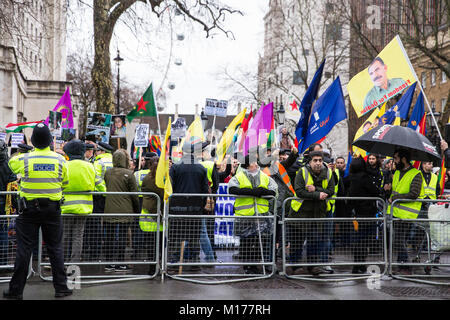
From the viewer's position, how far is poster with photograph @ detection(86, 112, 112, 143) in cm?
1370

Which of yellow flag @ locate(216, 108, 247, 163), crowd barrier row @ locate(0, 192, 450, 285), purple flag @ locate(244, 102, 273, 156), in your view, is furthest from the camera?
yellow flag @ locate(216, 108, 247, 163)

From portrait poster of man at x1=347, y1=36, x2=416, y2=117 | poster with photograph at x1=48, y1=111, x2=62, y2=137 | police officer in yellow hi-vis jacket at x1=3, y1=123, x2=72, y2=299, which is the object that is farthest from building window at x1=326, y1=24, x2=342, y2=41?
police officer in yellow hi-vis jacket at x1=3, y1=123, x2=72, y2=299

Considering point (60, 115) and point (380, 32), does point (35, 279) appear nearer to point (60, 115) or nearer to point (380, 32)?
point (60, 115)

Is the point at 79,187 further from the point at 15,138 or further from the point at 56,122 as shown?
the point at 15,138

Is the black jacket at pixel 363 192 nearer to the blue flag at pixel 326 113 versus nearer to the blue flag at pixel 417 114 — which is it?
the blue flag at pixel 326 113

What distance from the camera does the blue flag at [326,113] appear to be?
9586 millimetres

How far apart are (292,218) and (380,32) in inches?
1119

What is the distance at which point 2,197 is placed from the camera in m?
9.14

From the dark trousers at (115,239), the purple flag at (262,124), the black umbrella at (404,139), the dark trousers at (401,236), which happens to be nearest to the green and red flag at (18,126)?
the purple flag at (262,124)

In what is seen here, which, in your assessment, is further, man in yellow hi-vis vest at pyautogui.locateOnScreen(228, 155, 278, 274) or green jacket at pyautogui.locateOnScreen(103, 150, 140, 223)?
green jacket at pyautogui.locateOnScreen(103, 150, 140, 223)

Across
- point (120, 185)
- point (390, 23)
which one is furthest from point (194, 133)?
point (390, 23)

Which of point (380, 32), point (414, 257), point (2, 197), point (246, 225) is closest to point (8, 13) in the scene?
point (2, 197)

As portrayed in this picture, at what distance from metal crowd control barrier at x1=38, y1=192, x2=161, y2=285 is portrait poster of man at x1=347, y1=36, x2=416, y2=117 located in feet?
13.2

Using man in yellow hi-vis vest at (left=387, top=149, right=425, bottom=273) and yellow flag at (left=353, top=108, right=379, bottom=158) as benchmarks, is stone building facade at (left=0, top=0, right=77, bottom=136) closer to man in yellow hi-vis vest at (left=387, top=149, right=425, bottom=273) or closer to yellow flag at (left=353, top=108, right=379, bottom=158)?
yellow flag at (left=353, top=108, right=379, bottom=158)
